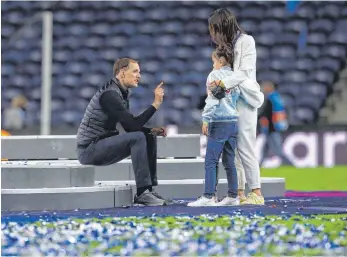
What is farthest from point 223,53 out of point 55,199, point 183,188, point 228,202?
point 183,188

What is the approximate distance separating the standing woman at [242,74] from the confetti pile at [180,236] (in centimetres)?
157

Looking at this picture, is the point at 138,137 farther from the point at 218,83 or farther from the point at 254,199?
the point at 254,199

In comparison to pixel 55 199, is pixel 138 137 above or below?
above

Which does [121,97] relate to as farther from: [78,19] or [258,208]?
[78,19]

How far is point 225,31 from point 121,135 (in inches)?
56.8

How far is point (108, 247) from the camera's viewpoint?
270 inches

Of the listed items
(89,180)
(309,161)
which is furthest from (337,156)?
(89,180)

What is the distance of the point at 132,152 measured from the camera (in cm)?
1013

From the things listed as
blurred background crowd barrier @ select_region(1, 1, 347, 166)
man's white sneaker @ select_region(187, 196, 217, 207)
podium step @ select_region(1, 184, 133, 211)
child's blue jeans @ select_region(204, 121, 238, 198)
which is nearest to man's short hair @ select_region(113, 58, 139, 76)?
child's blue jeans @ select_region(204, 121, 238, 198)

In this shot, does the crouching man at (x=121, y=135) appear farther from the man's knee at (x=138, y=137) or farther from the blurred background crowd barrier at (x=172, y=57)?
the blurred background crowd barrier at (x=172, y=57)

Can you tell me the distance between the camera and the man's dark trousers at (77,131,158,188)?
10.1 meters

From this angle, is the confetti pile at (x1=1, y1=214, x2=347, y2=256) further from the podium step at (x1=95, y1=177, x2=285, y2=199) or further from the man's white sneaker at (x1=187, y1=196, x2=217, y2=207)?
the podium step at (x1=95, y1=177, x2=285, y2=199)

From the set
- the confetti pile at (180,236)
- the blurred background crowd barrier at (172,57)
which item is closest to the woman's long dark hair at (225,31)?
the confetti pile at (180,236)

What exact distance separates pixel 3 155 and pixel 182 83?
1272 cm
